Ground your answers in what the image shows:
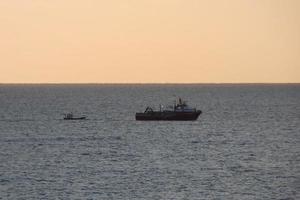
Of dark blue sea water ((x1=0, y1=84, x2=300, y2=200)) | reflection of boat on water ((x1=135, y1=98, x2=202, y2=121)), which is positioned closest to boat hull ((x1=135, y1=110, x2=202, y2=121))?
reflection of boat on water ((x1=135, y1=98, x2=202, y2=121))

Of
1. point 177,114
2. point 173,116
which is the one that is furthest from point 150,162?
point 173,116

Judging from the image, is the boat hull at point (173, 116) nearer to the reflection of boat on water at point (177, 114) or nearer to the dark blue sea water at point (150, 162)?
the reflection of boat on water at point (177, 114)

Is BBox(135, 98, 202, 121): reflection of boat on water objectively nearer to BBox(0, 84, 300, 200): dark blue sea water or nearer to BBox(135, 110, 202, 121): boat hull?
BBox(135, 110, 202, 121): boat hull

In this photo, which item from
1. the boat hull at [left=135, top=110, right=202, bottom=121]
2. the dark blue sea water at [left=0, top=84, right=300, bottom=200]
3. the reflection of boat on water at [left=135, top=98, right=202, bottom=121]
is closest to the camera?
the dark blue sea water at [left=0, top=84, right=300, bottom=200]

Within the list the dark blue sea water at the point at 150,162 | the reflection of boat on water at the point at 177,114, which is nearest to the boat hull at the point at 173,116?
the reflection of boat on water at the point at 177,114

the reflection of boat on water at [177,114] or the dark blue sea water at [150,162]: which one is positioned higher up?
the reflection of boat on water at [177,114]

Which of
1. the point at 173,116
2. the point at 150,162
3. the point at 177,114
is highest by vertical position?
the point at 177,114

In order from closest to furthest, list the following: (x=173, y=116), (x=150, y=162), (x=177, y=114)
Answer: (x=150, y=162) < (x=177, y=114) < (x=173, y=116)

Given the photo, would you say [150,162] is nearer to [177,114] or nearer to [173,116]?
[177,114]

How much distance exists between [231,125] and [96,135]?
33804mm

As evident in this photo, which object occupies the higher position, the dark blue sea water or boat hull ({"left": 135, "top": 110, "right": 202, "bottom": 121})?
boat hull ({"left": 135, "top": 110, "right": 202, "bottom": 121})

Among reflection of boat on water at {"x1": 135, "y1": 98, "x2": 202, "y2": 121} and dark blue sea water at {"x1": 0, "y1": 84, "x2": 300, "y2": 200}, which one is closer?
dark blue sea water at {"x1": 0, "y1": 84, "x2": 300, "y2": 200}

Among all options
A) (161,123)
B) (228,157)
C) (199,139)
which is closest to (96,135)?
(199,139)

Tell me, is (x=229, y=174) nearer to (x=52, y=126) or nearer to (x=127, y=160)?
(x=127, y=160)
